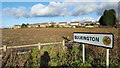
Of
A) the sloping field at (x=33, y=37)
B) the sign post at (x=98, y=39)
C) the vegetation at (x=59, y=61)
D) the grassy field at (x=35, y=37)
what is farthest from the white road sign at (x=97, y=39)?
the sloping field at (x=33, y=37)

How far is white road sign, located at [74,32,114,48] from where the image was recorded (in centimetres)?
265

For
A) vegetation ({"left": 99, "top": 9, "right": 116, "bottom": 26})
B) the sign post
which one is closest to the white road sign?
the sign post

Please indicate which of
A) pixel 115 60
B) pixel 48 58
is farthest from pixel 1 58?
pixel 115 60

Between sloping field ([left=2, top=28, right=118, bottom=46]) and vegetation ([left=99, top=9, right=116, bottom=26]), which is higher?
vegetation ([left=99, top=9, right=116, bottom=26])

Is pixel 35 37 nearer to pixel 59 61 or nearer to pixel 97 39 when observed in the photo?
pixel 59 61

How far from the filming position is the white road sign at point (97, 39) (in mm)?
2654

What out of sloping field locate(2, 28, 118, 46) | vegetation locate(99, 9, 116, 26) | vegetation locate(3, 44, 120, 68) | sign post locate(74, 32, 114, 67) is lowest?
sloping field locate(2, 28, 118, 46)

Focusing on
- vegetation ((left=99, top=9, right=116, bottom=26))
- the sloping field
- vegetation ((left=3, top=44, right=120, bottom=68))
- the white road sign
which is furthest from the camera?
vegetation ((left=99, top=9, right=116, bottom=26))

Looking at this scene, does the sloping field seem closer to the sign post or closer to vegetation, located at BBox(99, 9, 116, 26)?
the sign post

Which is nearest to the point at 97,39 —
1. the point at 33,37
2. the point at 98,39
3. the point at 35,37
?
the point at 98,39

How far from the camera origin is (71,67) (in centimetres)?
351

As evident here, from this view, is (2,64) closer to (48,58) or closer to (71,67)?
(48,58)

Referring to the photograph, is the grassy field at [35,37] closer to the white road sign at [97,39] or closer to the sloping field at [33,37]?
the sloping field at [33,37]

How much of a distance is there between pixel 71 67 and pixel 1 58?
276cm
